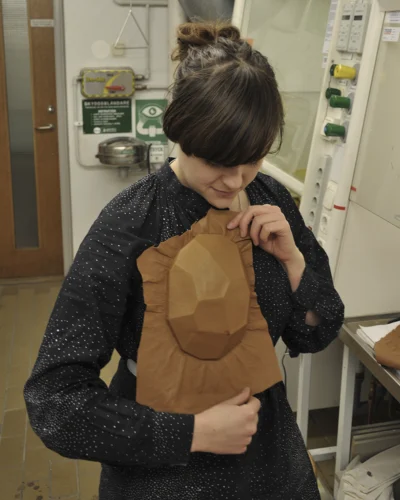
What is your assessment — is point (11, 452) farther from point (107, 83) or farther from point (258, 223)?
point (107, 83)

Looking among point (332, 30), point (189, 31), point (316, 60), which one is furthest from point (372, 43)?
point (189, 31)

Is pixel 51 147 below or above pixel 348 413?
above

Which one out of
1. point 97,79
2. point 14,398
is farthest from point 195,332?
point 97,79

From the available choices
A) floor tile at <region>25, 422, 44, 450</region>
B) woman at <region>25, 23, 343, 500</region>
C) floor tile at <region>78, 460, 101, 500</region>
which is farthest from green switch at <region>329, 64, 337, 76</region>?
floor tile at <region>25, 422, 44, 450</region>

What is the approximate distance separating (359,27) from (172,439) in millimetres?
1323

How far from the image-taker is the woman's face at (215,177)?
0.78m

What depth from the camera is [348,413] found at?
1.71 meters

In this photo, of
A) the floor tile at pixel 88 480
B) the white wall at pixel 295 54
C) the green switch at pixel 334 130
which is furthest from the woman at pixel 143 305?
the white wall at pixel 295 54

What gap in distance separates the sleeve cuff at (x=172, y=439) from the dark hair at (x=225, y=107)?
36 cm

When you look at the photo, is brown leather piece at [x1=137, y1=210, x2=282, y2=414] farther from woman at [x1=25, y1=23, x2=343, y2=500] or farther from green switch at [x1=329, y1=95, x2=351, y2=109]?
green switch at [x1=329, y1=95, x2=351, y2=109]

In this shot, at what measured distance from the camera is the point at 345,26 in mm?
1655

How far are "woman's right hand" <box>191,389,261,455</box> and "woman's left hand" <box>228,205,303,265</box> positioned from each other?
25 centimetres

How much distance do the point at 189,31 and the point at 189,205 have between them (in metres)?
0.27

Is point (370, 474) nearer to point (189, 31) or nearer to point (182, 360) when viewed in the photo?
point (182, 360)
